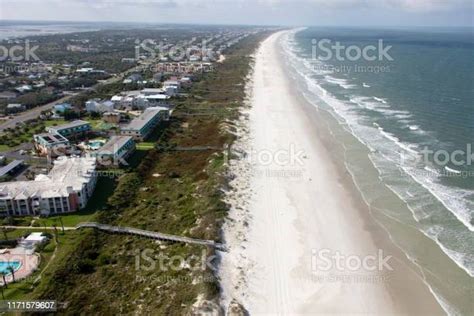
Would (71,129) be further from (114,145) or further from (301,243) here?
(301,243)

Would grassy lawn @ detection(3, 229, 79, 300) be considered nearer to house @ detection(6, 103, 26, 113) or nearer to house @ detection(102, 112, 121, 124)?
house @ detection(102, 112, 121, 124)

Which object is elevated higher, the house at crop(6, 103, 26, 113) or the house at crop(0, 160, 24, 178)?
the house at crop(6, 103, 26, 113)

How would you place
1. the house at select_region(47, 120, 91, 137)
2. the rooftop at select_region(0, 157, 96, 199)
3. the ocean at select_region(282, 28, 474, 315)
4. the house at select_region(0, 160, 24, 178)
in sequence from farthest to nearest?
the house at select_region(47, 120, 91, 137), the house at select_region(0, 160, 24, 178), the rooftop at select_region(0, 157, 96, 199), the ocean at select_region(282, 28, 474, 315)

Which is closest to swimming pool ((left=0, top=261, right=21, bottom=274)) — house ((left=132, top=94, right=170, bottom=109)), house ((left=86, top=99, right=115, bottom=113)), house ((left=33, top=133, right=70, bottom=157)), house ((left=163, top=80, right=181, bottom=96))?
house ((left=33, top=133, right=70, bottom=157))

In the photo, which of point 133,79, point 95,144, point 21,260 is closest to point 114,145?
point 95,144

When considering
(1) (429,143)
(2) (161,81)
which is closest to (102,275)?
(1) (429,143)

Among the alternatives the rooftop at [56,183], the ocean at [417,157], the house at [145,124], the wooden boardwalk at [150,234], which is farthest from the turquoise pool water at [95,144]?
the ocean at [417,157]

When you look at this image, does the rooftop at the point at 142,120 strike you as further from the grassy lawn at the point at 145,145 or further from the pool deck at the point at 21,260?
the pool deck at the point at 21,260
